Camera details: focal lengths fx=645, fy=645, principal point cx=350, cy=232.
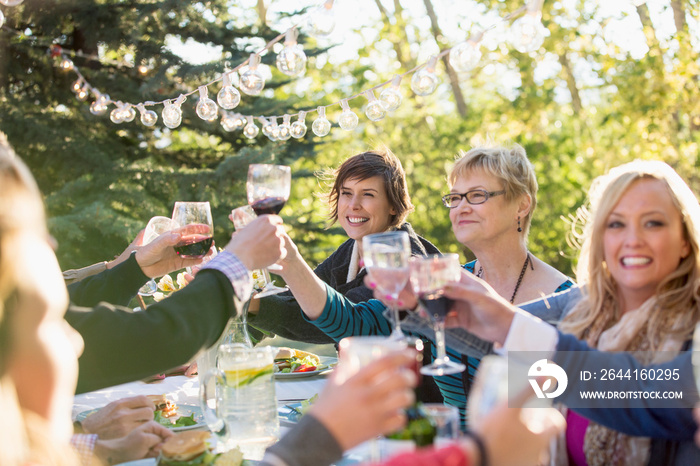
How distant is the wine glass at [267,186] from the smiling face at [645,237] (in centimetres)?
97

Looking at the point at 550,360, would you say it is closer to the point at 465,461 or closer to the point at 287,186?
the point at 465,461

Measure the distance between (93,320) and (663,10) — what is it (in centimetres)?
904

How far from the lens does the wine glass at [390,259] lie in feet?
4.99

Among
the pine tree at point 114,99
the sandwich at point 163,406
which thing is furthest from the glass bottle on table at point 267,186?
the pine tree at point 114,99

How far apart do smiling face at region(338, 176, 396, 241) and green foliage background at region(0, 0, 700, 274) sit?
96.3 inches

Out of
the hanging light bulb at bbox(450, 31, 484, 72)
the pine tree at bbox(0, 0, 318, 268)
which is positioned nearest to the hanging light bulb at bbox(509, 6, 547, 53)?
the hanging light bulb at bbox(450, 31, 484, 72)

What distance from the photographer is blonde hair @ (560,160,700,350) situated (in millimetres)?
1781

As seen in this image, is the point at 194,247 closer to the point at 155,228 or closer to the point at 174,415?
the point at 155,228

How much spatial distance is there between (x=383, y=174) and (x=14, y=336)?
2.59m

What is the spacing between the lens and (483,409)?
1.10m

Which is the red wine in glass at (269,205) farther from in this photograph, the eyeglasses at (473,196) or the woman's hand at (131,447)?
the eyeglasses at (473,196)

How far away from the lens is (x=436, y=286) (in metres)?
1.54

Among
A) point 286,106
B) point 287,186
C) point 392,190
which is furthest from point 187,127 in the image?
point 287,186

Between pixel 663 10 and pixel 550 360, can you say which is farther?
pixel 663 10
